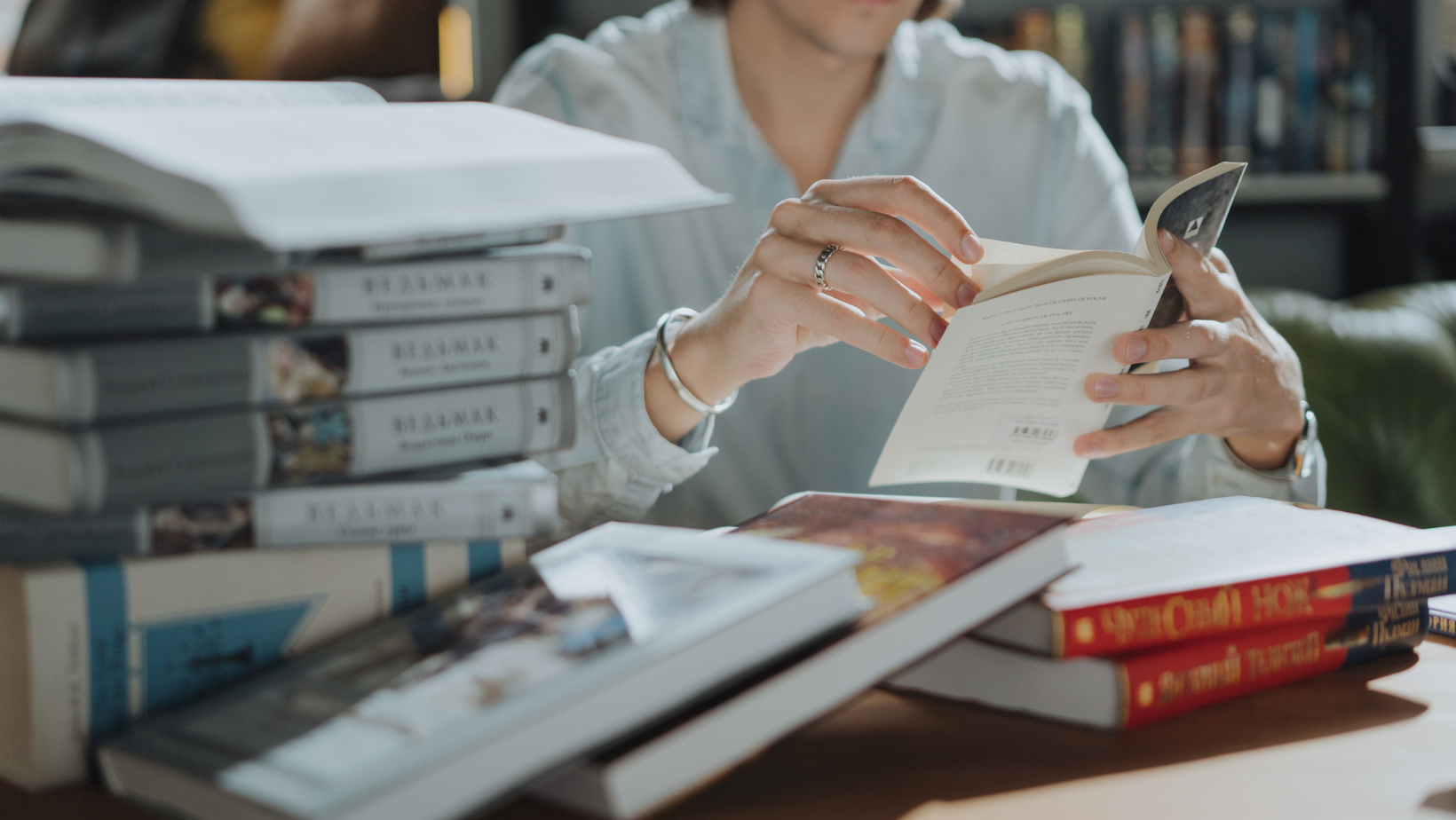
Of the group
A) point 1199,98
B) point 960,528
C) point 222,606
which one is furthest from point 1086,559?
point 1199,98

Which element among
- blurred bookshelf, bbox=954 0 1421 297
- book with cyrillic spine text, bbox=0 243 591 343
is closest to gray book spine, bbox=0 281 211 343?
book with cyrillic spine text, bbox=0 243 591 343

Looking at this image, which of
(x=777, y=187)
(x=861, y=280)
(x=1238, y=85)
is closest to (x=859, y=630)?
(x=861, y=280)

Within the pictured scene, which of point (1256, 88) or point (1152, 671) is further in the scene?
point (1256, 88)

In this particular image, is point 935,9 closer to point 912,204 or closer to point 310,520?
point 912,204

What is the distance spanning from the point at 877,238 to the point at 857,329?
0.06 meters

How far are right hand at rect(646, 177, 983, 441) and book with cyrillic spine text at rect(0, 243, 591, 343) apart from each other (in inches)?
9.2

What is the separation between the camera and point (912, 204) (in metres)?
0.65

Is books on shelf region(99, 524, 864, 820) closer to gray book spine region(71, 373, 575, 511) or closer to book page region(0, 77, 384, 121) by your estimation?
gray book spine region(71, 373, 575, 511)

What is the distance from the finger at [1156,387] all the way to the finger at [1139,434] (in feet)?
0.05

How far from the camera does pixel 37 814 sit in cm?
36

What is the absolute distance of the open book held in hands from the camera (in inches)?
22.8

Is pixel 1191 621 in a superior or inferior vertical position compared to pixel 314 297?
inferior

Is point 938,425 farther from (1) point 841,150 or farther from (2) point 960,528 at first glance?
(1) point 841,150

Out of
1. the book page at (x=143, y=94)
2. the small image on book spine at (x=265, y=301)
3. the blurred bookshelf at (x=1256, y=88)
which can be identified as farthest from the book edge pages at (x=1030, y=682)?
the blurred bookshelf at (x=1256, y=88)
